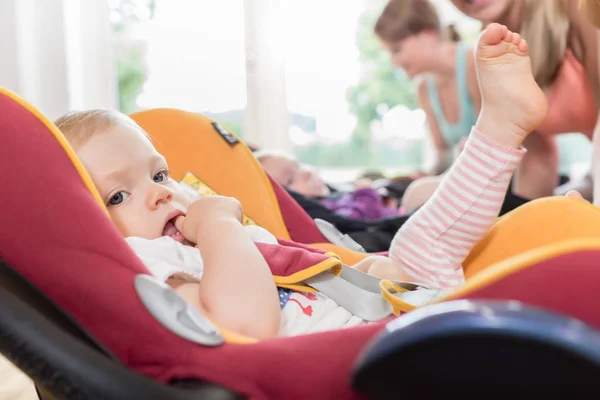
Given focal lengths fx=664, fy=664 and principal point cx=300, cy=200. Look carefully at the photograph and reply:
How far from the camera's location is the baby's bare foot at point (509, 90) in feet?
2.74

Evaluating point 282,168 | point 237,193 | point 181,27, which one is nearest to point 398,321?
point 237,193

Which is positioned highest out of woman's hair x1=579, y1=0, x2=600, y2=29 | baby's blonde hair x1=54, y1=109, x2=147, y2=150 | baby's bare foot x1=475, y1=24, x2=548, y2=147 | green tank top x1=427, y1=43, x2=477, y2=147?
woman's hair x1=579, y1=0, x2=600, y2=29

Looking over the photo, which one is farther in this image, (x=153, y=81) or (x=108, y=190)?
(x=153, y=81)

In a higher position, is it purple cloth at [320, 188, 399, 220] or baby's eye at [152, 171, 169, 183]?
baby's eye at [152, 171, 169, 183]

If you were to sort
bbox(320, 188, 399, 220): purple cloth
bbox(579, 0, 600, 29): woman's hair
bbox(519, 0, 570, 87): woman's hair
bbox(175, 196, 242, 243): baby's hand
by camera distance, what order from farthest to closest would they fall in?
bbox(320, 188, 399, 220): purple cloth < bbox(519, 0, 570, 87): woman's hair < bbox(579, 0, 600, 29): woman's hair < bbox(175, 196, 242, 243): baby's hand

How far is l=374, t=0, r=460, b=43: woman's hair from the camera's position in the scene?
227 cm

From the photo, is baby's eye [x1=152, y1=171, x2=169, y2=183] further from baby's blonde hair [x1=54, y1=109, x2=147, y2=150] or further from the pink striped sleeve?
the pink striped sleeve

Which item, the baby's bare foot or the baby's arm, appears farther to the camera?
the baby's bare foot

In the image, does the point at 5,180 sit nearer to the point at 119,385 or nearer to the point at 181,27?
the point at 119,385

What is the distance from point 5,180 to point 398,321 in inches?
16.2

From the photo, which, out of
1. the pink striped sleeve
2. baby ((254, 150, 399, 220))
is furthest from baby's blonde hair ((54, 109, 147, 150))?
baby ((254, 150, 399, 220))

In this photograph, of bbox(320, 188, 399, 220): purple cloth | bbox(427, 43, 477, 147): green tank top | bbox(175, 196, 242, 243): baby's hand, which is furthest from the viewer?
bbox(427, 43, 477, 147): green tank top

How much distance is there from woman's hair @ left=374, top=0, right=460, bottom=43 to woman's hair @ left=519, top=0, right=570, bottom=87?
609mm

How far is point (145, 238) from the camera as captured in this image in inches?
32.2
